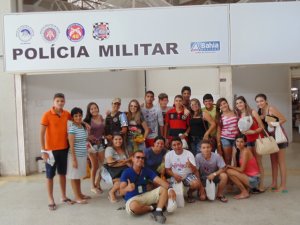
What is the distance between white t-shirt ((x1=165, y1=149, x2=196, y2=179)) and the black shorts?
1.35m

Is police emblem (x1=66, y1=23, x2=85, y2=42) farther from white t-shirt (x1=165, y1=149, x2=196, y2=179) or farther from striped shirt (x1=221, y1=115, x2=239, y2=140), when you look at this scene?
striped shirt (x1=221, y1=115, x2=239, y2=140)

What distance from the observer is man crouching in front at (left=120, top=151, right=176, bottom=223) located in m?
3.81

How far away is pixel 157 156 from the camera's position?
4449 mm

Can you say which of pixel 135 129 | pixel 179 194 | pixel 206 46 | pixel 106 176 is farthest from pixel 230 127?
pixel 106 176

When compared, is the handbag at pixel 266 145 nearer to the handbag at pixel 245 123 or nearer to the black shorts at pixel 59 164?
the handbag at pixel 245 123

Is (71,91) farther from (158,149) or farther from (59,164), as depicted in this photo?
(158,149)

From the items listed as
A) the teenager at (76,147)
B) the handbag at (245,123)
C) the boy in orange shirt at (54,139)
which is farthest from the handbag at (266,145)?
the boy in orange shirt at (54,139)

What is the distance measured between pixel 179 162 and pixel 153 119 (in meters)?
0.96

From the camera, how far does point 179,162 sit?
4.34m

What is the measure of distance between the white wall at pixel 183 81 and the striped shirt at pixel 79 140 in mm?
4911

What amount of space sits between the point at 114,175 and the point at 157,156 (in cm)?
63

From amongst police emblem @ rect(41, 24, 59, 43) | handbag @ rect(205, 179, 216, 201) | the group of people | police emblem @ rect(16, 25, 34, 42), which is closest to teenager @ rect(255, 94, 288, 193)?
the group of people

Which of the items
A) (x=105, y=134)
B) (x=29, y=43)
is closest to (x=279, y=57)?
(x=105, y=134)

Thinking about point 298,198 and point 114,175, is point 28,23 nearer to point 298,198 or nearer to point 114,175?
point 114,175
